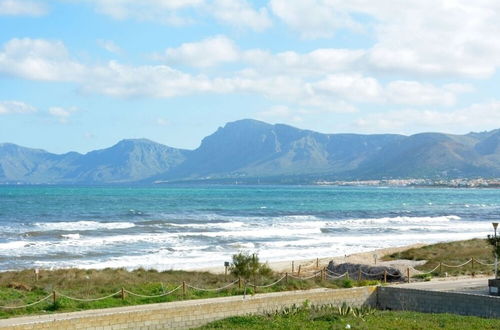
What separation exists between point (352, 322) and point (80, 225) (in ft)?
169

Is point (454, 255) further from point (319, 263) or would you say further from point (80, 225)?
point (80, 225)

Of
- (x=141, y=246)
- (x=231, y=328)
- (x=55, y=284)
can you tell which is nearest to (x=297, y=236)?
(x=141, y=246)

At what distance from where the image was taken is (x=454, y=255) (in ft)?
113

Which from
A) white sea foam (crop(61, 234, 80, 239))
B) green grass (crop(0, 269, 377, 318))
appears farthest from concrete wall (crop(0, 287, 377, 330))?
white sea foam (crop(61, 234, 80, 239))

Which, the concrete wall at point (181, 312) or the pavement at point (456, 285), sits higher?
the concrete wall at point (181, 312)

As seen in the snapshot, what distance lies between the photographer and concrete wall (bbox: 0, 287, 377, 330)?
52.0 ft

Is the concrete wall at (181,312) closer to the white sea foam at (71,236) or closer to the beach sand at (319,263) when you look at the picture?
the beach sand at (319,263)

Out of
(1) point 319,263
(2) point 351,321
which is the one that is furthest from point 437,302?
(1) point 319,263

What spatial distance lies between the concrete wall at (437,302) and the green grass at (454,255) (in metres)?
6.73

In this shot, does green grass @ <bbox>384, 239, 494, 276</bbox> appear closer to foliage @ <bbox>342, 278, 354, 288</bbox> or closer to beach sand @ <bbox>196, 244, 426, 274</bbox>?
beach sand @ <bbox>196, 244, 426, 274</bbox>

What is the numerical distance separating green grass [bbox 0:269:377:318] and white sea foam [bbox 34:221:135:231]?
116ft

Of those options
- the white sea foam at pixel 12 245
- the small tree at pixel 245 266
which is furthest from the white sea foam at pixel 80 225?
the small tree at pixel 245 266

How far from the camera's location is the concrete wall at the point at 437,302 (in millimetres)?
19625

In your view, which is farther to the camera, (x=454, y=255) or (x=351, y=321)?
(x=454, y=255)
